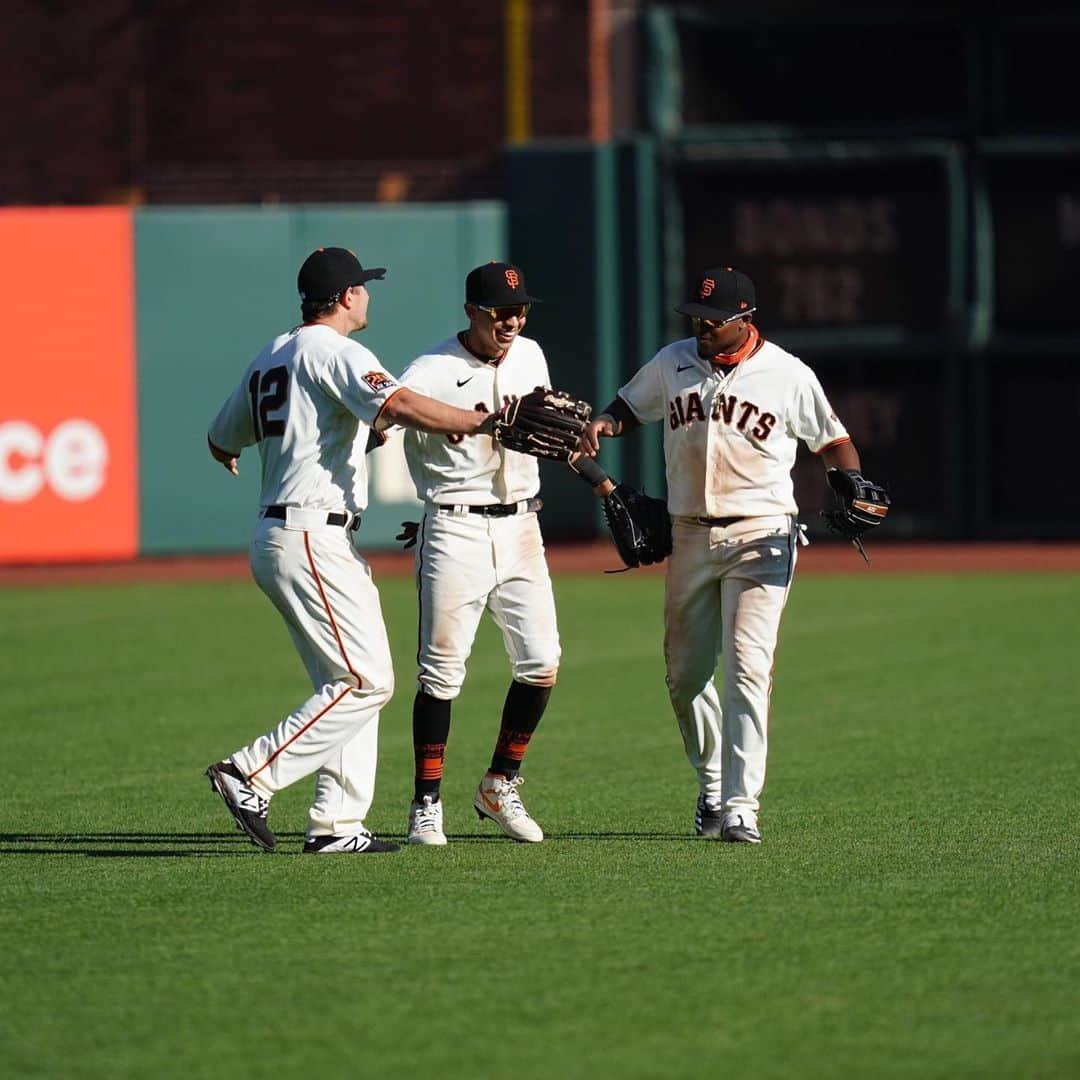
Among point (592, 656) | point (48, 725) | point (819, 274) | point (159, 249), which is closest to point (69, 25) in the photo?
point (159, 249)

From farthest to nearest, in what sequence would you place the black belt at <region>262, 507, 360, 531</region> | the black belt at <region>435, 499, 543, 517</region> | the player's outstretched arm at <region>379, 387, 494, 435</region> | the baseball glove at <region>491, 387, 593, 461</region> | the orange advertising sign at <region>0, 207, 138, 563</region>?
the orange advertising sign at <region>0, 207, 138, 563</region> → the black belt at <region>435, 499, 543, 517</region> → the black belt at <region>262, 507, 360, 531</region> → the baseball glove at <region>491, 387, 593, 461</region> → the player's outstretched arm at <region>379, 387, 494, 435</region>

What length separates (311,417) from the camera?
301 inches

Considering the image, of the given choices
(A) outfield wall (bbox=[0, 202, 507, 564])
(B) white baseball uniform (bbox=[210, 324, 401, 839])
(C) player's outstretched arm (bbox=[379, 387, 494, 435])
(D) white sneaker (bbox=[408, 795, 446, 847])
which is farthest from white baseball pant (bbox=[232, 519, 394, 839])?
(A) outfield wall (bbox=[0, 202, 507, 564])

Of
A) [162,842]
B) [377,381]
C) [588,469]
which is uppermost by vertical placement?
[377,381]

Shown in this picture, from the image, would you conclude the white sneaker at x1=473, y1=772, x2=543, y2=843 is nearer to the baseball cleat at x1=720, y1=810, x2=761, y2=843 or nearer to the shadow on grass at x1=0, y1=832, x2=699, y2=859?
the shadow on grass at x1=0, y1=832, x2=699, y2=859

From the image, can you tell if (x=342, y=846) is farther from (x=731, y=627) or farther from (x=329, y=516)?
(x=731, y=627)

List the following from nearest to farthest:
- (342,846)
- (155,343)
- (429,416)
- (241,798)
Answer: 1. (429,416)
2. (241,798)
3. (342,846)
4. (155,343)

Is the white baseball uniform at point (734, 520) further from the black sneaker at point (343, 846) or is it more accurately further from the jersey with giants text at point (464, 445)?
the black sneaker at point (343, 846)

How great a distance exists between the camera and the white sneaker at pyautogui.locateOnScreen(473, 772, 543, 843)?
7.93 meters

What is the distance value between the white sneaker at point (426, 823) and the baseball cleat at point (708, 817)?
3.19ft

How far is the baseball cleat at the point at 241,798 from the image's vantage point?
294 inches

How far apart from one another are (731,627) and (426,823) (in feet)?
4.36

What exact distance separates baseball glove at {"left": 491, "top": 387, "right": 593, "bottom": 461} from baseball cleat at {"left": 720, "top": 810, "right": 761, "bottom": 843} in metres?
1.47

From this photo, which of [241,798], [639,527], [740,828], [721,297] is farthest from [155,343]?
[740,828]
